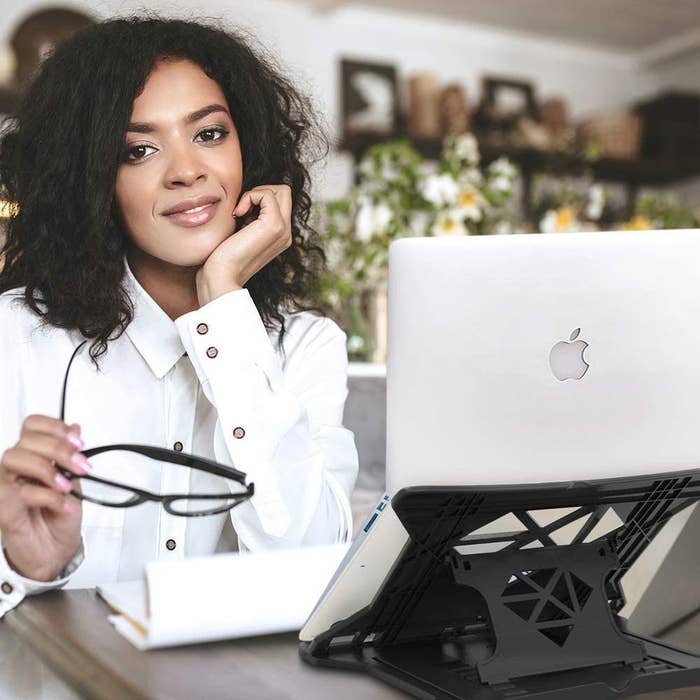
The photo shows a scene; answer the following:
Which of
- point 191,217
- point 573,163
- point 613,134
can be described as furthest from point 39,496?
point 613,134

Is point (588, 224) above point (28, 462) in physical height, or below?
above

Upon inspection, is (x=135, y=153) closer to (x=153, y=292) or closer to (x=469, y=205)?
(x=153, y=292)

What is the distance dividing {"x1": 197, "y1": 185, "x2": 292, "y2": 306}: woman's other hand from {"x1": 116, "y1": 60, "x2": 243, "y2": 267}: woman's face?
4cm

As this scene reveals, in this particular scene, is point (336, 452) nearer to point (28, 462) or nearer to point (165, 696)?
point (28, 462)

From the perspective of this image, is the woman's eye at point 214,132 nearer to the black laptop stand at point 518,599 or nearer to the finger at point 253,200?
the finger at point 253,200

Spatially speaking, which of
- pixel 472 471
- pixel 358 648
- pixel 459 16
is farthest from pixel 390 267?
pixel 459 16

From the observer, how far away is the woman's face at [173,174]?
120 cm

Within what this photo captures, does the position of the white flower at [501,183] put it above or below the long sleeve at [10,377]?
above

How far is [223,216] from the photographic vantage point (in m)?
1.25

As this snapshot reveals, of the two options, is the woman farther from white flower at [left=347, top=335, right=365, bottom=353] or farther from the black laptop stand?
white flower at [left=347, top=335, right=365, bottom=353]

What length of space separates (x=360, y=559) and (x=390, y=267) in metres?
0.22

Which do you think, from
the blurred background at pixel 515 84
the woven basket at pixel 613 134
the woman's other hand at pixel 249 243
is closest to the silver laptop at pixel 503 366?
the woman's other hand at pixel 249 243

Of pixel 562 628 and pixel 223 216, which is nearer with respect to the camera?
pixel 562 628

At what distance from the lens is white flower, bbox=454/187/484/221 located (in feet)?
7.38
